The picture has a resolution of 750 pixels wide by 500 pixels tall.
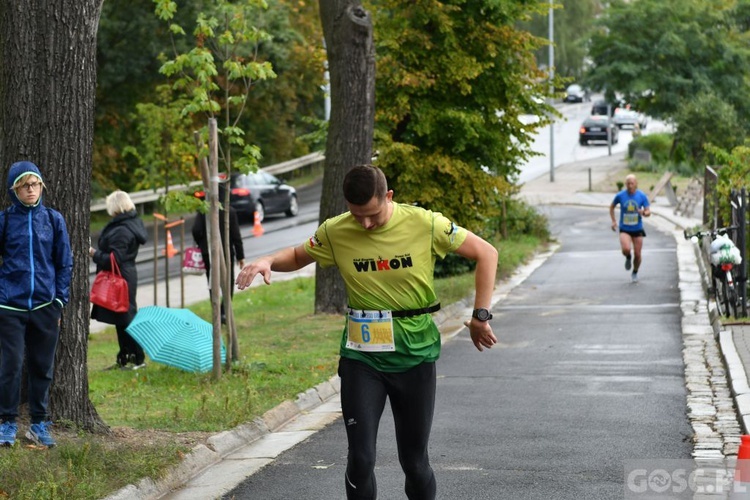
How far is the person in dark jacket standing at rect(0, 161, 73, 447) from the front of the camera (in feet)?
25.2

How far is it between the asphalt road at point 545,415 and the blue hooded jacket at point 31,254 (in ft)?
5.73

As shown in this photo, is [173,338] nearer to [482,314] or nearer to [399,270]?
[399,270]

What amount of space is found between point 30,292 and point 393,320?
2892mm

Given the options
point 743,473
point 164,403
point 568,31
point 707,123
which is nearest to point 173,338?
point 164,403

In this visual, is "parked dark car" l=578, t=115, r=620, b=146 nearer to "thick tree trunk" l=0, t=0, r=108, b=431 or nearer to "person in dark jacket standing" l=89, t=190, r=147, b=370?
"person in dark jacket standing" l=89, t=190, r=147, b=370

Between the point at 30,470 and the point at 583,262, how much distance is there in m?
19.4

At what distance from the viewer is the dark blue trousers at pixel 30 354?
769 cm

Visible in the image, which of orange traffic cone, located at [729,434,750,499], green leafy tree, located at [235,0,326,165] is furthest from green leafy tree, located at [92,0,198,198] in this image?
orange traffic cone, located at [729,434,750,499]

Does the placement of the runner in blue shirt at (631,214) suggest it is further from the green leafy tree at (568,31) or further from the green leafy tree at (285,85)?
the green leafy tree at (568,31)

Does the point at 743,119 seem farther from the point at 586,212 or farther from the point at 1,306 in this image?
the point at 1,306

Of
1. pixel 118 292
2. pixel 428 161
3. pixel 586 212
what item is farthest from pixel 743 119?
pixel 118 292

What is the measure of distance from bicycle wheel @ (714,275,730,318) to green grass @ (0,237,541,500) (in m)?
4.21

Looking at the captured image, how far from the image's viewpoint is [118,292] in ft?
40.8

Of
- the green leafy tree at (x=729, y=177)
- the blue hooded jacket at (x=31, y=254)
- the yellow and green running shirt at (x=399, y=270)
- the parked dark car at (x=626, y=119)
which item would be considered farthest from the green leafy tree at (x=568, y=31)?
the yellow and green running shirt at (x=399, y=270)
